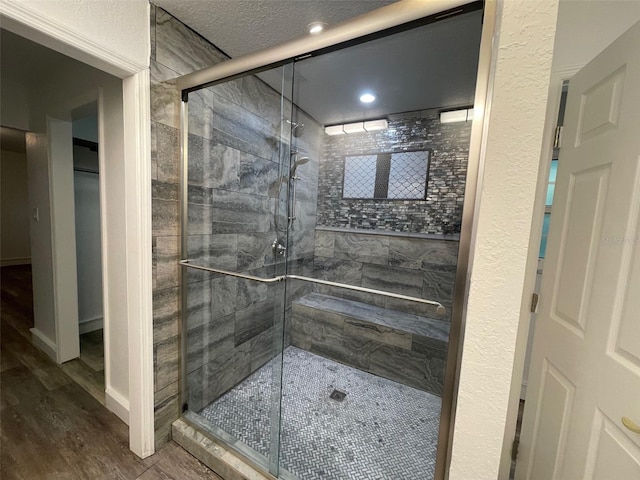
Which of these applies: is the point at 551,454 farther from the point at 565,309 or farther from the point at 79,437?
the point at 79,437

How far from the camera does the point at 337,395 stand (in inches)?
73.8

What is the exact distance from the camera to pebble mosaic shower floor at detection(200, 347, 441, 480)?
134cm

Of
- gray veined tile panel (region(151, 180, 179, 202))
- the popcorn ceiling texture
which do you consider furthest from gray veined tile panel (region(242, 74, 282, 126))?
the popcorn ceiling texture

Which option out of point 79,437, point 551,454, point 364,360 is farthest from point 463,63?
point 79,437

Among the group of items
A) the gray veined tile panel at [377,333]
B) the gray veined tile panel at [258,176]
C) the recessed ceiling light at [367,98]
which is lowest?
the gray veined tile panel at [377,333]

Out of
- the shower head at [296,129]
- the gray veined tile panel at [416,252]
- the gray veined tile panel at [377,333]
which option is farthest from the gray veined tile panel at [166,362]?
the gray veined tile panel at [416,252]

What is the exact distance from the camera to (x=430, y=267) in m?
2.32

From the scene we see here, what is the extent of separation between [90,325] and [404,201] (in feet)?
11.2

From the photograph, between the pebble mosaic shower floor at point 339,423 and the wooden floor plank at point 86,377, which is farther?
the wooden floor plank at point 86,377

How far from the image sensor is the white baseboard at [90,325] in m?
2.54

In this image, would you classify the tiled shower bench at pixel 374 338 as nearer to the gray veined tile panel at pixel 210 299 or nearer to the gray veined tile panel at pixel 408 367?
the gray veined tile panel at pixel 408 367

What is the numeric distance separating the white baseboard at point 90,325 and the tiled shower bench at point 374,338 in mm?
2037

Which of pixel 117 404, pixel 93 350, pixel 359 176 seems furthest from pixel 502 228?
pixel 93 350

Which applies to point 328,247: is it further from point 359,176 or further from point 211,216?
point 211,216
